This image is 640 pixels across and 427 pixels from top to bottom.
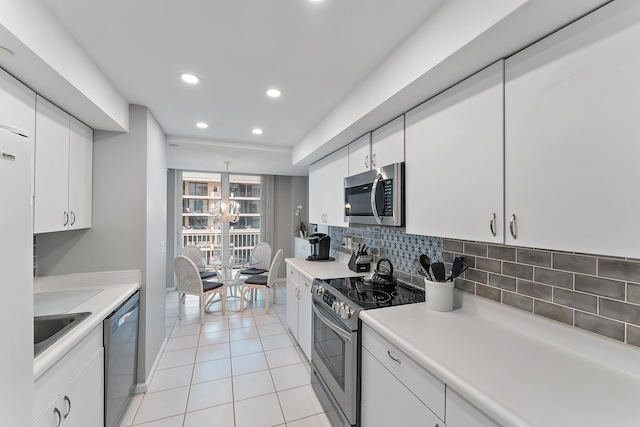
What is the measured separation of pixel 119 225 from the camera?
2152 mm

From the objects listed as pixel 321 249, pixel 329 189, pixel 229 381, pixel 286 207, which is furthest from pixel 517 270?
pixel 286 207

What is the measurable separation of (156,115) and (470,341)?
117 inches

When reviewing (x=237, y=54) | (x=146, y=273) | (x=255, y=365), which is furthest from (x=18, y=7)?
(x=255, y=365)

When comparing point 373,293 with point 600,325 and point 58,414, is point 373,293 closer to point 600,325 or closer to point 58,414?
point 600,325

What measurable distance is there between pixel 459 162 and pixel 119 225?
253cm

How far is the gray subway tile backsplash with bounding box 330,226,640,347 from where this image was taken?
974 millimetres

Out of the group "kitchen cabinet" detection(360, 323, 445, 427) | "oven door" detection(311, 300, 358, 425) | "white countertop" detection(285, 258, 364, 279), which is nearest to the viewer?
"kitchen cabinet" detection(360, 323, 445, 427)

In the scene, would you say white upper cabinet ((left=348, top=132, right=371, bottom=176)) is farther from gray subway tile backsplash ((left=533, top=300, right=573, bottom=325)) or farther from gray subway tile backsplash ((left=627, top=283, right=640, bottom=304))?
gray subway tile backsplash ((left=627, top=283, right=640, bottom=304))

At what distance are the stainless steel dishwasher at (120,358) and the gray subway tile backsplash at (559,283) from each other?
220 centimetres

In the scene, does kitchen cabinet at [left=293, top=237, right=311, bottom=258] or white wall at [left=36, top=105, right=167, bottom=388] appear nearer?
white wall at [left=36, top=105, right=167, bottom=388]

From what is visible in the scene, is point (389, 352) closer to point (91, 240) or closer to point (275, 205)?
point (91, 240)

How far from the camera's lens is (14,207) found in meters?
0.75

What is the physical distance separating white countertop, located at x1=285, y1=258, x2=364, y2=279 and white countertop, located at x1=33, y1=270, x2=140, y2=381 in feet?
4.85

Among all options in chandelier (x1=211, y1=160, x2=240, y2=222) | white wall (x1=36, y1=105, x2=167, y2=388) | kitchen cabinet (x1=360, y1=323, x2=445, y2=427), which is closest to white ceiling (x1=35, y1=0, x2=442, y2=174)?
white wall (x1=36, y1=105, x2=167, y2=388)
